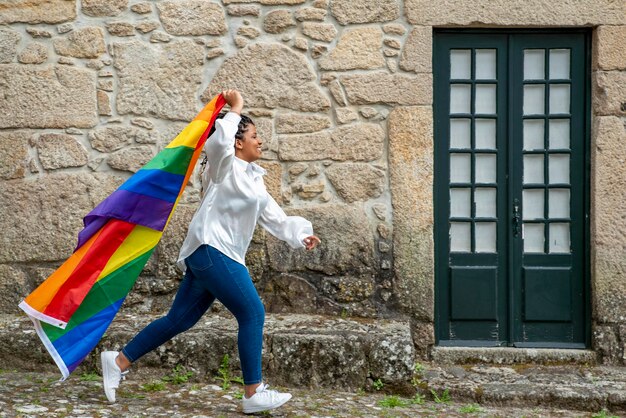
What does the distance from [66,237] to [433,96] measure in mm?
2583

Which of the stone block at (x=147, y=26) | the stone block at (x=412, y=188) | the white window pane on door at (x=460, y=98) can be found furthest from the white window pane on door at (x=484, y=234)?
the stone block at (x=147, y=26)

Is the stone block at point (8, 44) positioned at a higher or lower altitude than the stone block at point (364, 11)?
lower

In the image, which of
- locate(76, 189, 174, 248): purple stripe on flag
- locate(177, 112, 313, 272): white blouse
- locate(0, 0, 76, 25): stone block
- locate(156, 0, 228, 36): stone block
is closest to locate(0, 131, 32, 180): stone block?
locate(0, 0, 76, 25): stone block

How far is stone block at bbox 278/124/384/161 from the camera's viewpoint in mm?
5844

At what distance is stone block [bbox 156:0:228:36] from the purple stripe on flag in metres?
1.68

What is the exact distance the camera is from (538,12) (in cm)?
578

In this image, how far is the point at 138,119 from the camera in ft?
19.3

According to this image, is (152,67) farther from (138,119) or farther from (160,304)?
(160,304)

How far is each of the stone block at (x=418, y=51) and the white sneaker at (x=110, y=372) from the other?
8.67 ft

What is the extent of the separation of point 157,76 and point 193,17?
45 cm

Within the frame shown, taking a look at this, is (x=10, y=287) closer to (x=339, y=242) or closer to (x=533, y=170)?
(x=339, y=242)

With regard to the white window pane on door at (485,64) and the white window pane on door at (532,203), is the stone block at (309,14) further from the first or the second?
the white window pane on door at (532,203)

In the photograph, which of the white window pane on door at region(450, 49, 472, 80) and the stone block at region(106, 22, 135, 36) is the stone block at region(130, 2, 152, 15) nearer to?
the stone block at region(106, 22, 135, 36)

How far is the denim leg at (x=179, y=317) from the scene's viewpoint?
4.49m
